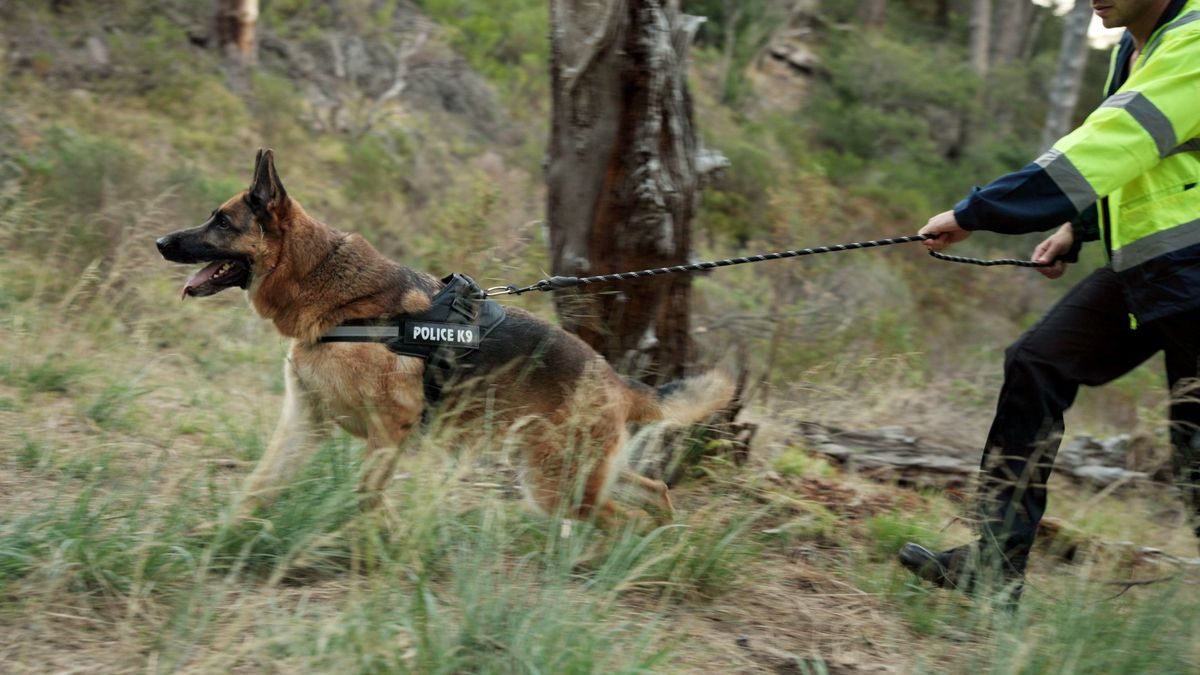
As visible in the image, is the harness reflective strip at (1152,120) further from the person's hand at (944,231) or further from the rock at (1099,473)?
the rock at (1099,473)

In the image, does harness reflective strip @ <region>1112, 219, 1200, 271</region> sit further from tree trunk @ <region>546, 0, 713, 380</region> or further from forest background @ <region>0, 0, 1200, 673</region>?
tree trunk @ <region>546, 0, 713, 380</region>

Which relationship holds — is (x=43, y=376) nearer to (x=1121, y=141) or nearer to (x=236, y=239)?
(x=236, y=239)

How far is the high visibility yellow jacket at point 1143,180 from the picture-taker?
3.17 metres

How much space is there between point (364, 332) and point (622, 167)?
4.80ft

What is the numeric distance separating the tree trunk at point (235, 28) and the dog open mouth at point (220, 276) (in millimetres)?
11593

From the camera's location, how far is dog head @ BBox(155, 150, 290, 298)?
4004mm

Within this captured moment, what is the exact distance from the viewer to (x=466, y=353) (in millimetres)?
4066

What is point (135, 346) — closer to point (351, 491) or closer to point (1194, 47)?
point (351, 491)

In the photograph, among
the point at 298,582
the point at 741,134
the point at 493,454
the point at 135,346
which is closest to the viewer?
the point at 298,582

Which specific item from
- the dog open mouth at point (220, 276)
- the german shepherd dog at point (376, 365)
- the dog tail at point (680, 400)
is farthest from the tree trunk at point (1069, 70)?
the dog open mouth at point (220, 276)

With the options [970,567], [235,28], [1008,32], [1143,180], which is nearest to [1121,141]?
[1143,180]

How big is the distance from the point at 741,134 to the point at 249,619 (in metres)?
16.1

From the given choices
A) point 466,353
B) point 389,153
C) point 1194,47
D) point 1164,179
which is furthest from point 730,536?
point 389,153

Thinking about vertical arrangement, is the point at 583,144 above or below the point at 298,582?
above
